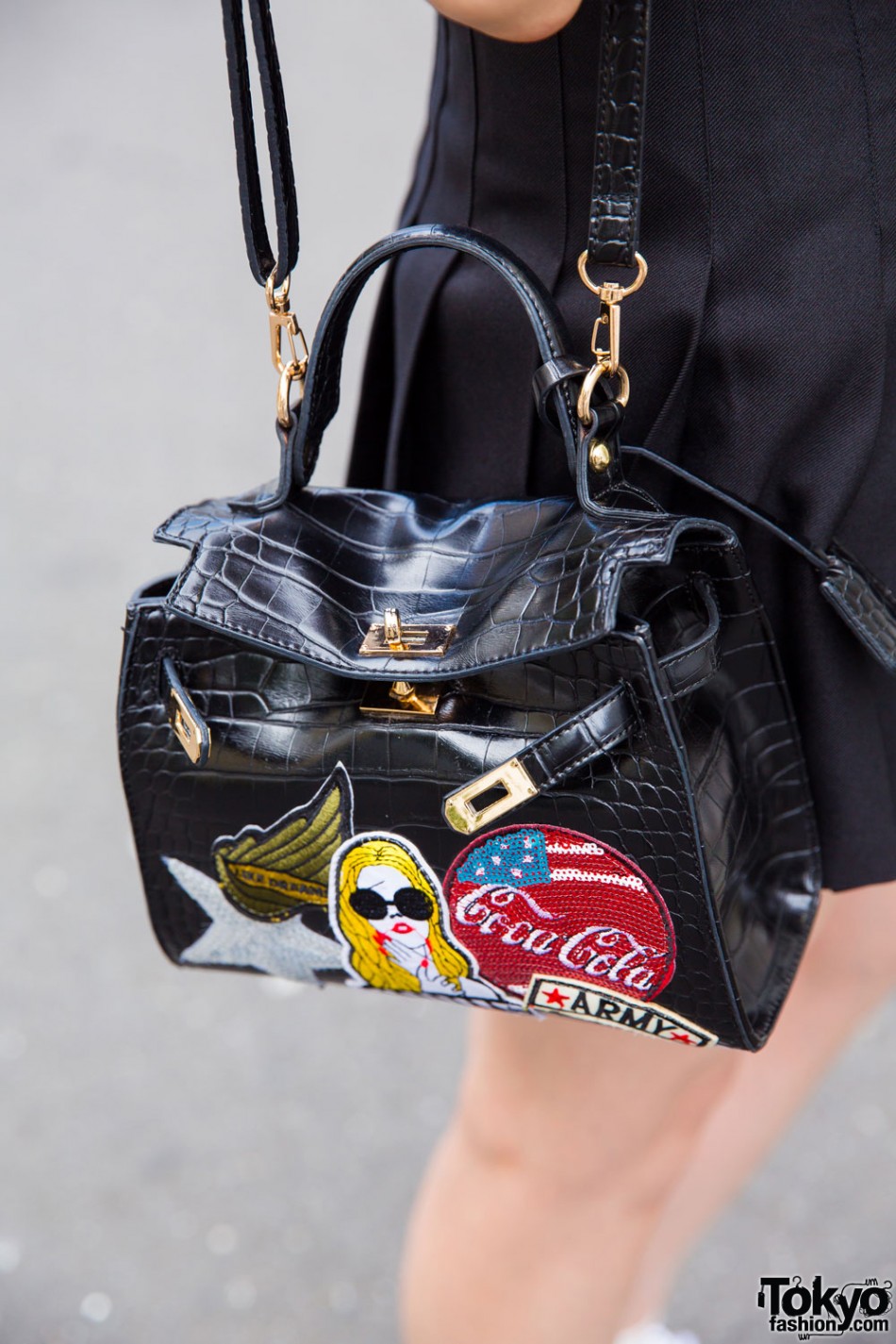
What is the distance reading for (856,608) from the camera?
0.80 m

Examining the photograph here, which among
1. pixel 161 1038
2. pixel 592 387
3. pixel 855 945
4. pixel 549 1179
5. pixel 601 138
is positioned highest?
pixel 601 138

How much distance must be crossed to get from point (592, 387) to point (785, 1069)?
68cm

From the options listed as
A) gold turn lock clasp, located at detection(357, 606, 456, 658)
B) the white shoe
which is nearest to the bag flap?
gold turn lock clasp, located at detection(357, 606, 456, 658)

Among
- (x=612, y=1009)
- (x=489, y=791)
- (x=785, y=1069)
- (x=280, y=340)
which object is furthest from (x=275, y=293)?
(x=785, y=1069)

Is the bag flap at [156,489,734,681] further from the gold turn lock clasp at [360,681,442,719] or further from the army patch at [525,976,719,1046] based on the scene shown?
the army patch at [525,976,719,1046]

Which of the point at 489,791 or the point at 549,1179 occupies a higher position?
the point at 489,791

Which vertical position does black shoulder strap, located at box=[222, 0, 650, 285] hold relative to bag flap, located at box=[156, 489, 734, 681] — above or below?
above

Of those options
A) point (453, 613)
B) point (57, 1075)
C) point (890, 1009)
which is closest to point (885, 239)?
point (453, 613)

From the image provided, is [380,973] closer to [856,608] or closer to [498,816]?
[498,816]

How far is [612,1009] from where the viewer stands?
31.9 inches

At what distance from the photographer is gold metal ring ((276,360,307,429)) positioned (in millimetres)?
812

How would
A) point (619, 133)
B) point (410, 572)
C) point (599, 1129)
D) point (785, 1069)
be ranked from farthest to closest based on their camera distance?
point (785, 1069)
point (599, 1129)
point (410, 572)
point (619, 133)

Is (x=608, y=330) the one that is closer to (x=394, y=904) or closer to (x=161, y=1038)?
(x=394, y=904)

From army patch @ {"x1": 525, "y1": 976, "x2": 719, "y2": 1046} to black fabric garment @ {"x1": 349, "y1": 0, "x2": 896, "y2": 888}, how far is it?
168mm
